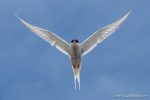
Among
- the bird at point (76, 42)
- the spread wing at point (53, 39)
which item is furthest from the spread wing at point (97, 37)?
the spread wing at point (53, 39)

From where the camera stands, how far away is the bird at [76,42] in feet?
67.6

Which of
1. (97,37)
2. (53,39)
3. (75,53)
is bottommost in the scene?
(75,53)

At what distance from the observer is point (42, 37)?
2120 centimetres

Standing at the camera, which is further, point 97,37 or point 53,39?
point 53,39

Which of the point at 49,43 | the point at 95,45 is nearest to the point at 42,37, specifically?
the point at 49,43

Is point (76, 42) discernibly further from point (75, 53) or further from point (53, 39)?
point (53, 39)

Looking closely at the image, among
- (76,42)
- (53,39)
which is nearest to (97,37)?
(76,42)

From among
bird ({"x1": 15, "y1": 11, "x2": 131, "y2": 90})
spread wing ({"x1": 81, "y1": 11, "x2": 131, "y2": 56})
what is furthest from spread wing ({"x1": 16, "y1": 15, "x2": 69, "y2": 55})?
spread wing ({"x1": 81, "y1": 11, "x2": 131, "y2": 56})

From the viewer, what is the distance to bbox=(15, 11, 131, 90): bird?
67.6 ft

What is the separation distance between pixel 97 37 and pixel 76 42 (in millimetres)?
1369

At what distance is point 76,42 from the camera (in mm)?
20797

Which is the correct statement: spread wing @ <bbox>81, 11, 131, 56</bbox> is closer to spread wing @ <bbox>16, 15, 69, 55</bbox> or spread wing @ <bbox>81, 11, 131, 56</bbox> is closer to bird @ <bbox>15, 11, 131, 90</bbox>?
bird @ <bbox>15, 11, 131, 90</bbox>

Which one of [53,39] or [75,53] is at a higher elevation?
[53,39]

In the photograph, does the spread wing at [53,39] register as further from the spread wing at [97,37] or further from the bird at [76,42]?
the spread wing at [97,37]
